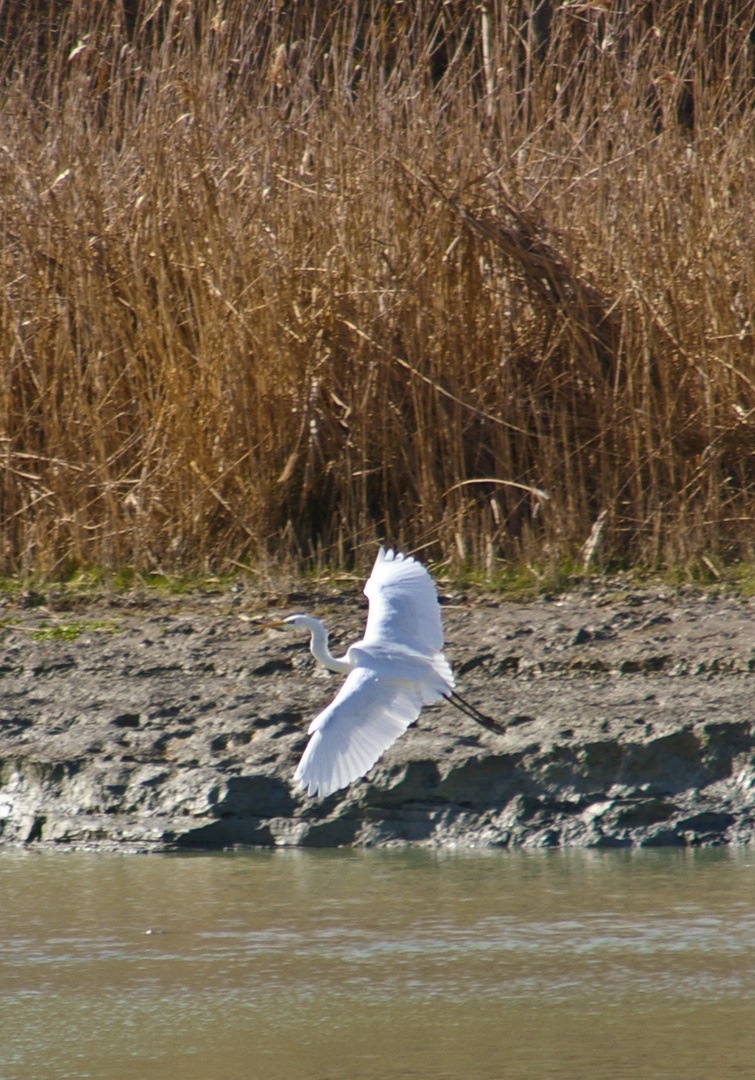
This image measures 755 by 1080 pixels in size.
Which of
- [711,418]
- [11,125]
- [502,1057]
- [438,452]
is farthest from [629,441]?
[502,1057]

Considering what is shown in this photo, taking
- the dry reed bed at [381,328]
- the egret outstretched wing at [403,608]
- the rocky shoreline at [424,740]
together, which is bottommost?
the rocky shoreline at [424,740]

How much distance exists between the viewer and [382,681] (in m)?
3.21

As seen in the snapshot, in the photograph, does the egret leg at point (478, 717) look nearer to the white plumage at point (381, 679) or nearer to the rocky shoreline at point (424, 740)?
the rocky shoreline at point (424, 740)

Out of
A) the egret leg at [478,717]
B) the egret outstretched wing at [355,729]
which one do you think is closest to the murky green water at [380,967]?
the egret outstretched wing at [355,729]

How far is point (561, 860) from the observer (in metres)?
3.17

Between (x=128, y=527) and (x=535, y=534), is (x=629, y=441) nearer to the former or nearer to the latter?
(x=535, y=534)

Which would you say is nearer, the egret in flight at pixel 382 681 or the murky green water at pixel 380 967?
the murky green water at pixel 380 967

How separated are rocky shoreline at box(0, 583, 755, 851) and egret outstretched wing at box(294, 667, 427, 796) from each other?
1.08 feet

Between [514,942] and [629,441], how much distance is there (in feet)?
8.27

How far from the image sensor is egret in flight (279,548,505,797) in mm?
2971

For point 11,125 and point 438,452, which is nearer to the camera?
point 438,452

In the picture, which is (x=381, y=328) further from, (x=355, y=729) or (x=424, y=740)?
(x=355, y=729)

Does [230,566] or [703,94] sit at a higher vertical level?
[703,94]

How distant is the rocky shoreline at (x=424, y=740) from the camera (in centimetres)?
338
